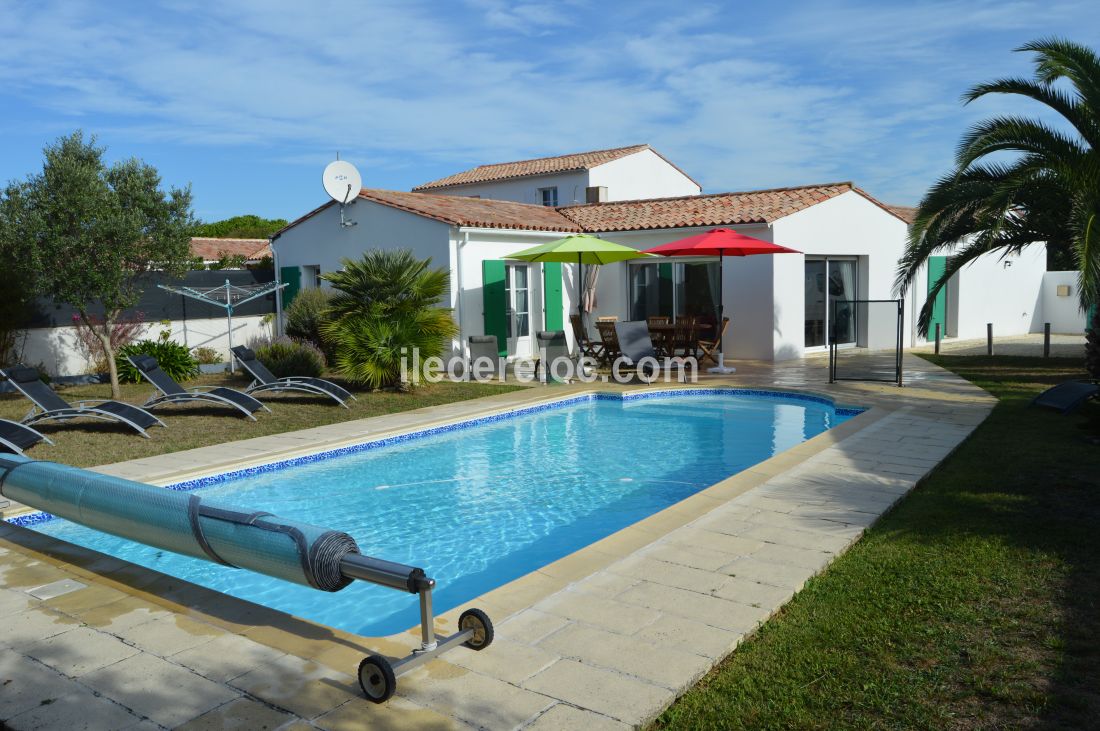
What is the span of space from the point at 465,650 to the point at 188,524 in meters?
1.78

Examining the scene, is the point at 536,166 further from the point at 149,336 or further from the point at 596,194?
the point at 149,336

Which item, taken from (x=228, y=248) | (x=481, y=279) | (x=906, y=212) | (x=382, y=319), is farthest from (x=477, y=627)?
(x=228, y=248)

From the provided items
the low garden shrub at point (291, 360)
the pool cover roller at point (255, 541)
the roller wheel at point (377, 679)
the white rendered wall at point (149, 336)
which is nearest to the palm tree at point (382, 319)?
the low garden shrub at point (291, 360)

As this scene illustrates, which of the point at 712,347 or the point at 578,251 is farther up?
the point at 578,251

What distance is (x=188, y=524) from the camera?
4.55m

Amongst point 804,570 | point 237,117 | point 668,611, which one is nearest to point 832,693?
point 668,611

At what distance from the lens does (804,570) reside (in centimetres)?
501

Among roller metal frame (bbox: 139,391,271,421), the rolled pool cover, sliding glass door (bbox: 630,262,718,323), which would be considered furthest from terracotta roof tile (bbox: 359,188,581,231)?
the rolled pool cover

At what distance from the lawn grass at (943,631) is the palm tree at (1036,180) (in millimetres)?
6208

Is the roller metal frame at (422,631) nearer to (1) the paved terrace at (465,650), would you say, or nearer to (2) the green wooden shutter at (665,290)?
(1) the paved terrace at (465,650)

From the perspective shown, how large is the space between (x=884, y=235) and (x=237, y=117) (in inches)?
646

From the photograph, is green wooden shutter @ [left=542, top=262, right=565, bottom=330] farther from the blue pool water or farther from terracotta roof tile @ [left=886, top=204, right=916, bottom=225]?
terracotta roof tile @ [left=886, top=204, right=916, bottom=225]

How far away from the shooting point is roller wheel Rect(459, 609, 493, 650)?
394 centimetres

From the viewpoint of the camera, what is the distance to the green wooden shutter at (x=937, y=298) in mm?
21589
